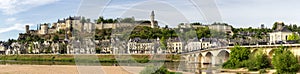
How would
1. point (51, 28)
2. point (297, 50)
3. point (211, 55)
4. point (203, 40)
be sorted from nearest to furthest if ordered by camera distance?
point (297, 50) → point (211, 55) → point (203, 40) → point (51, 28)

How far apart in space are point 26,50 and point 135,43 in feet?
120

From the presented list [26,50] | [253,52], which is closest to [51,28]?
[26,50]

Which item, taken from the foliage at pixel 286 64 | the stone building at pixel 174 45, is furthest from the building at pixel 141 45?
the foliage at pixel 286 64

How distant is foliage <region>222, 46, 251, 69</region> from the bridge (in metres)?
0.78

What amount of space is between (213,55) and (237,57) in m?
6.89

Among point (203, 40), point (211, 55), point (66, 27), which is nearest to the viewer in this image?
point (211, 55)

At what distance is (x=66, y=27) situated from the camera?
109250 mm

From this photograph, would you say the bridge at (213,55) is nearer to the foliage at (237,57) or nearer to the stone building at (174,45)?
the foliage at (237,57)

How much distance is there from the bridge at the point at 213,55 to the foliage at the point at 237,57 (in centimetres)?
78

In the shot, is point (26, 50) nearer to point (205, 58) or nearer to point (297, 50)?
point (205, 58)

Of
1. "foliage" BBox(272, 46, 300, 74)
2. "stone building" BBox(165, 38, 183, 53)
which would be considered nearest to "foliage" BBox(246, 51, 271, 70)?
"foliage" BBox(272, 46, 300, 74)

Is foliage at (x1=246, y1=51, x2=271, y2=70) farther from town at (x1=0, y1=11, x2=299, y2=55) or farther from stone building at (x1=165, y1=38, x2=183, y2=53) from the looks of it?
stone building at (x1=165, y1=38, x2=183, y2=53)

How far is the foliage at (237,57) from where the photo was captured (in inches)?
1254

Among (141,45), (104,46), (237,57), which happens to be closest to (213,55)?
(237,57)
